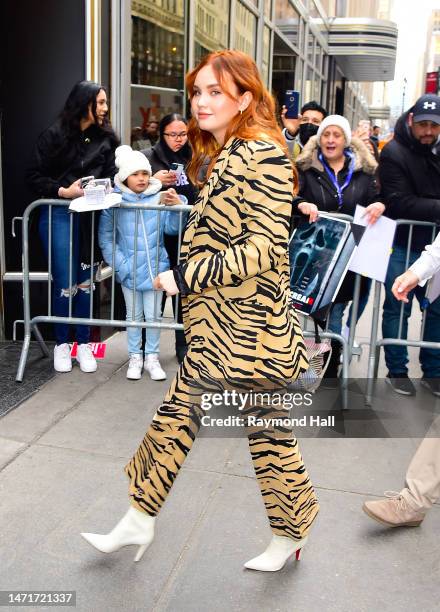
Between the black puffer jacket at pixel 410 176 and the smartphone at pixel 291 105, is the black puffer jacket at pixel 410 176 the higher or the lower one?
the lower one

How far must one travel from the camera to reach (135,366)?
17.0 ft

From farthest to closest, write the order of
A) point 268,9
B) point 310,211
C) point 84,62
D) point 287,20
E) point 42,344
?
point 287,20 < point 268,9 < point 84,62 < point 42,344 < point 310,211

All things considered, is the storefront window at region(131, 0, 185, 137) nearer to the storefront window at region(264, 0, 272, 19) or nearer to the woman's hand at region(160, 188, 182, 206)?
the woman's hand at region(160, 188, 182, 206)

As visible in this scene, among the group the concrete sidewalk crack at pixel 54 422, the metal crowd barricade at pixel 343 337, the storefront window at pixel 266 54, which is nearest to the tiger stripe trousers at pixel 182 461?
the concrete sidewalk crack at pixel 54 422

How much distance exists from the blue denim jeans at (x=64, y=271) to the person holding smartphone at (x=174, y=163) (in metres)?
0.68

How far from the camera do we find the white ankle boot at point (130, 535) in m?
2.72

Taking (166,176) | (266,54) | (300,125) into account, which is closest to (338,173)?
(166,176)

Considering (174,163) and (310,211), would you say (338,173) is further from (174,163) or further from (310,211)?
(174,163)

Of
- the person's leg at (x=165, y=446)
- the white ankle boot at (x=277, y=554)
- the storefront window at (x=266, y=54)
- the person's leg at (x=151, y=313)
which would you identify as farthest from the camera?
the storefront window at (x=266, y=54)

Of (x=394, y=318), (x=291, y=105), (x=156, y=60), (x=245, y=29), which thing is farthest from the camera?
(x=245, y=29)

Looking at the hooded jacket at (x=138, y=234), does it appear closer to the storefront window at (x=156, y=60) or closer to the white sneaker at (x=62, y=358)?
the white sneaker at (x=62, y=358)

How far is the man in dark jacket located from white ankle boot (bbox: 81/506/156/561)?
2807mm

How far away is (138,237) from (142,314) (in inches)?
23.5

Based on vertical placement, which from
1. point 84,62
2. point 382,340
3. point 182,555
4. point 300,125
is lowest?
point 182,555
